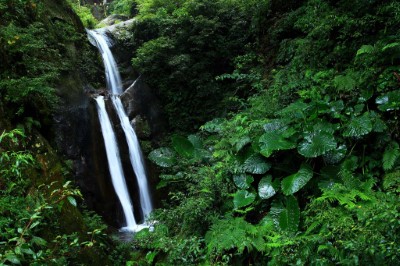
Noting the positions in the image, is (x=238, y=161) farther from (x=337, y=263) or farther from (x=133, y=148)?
(x=133, y=148)

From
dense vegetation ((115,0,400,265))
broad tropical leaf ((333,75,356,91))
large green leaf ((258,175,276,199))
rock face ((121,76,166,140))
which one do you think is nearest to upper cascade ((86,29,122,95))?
rock face ((121,76,166,140))

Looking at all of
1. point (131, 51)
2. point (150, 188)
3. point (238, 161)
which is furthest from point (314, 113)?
point (131, 51)

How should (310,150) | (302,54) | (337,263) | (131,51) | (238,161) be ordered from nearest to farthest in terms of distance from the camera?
1. (337,263)
2. (310,150)
3. (238,161)
4. (302,54)
5. (131,51)

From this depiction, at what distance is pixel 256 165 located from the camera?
4656mm

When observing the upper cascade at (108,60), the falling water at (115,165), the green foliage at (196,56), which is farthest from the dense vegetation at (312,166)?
the upper cascade at (108,60)

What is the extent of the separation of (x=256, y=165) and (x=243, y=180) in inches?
11.7

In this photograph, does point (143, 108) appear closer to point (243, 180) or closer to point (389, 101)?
point (243, 180)

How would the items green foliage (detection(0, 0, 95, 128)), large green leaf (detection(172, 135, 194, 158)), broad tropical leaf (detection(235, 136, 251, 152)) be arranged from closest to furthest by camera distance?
1. broad tropical leaf (detection(235, 136, 251, 152))
2. green foliage (detection(0, 0, 95, 128))
3. large green leaf (detection(172, 135, 194, 158))

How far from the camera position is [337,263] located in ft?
8.71

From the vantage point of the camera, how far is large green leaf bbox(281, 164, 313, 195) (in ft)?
13.2

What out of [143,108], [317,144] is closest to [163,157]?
[317,144]

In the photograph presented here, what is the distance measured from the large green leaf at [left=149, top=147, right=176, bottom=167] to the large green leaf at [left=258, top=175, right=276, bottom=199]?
112 inches

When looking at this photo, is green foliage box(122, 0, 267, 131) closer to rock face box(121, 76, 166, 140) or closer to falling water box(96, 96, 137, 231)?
rock face box(121, 76, 166, 140)

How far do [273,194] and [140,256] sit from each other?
2.54 m
